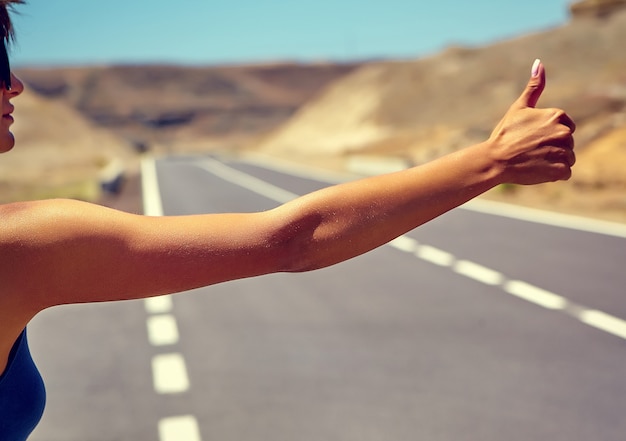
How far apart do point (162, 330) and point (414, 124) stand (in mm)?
80671

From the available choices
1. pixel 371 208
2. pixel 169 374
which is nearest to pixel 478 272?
pixel 169 374

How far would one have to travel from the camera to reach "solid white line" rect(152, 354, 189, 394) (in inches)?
227

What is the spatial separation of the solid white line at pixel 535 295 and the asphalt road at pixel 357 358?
0.02m

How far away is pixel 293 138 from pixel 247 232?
103 meters

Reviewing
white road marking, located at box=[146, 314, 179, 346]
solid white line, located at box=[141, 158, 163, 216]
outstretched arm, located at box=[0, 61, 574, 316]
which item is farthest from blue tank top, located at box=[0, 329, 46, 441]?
solid white line, located at box=[141, 158, 163, 216]

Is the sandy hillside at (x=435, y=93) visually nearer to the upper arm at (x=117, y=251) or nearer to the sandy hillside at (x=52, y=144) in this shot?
the sandy hillside at (x=52, y=144)

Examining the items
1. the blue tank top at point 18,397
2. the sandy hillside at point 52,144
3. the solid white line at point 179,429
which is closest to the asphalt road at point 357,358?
the solid white line at point 179,429

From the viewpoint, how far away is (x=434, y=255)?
12.3 m

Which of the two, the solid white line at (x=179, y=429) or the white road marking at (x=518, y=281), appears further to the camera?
the white road marking at (x=518, y=281)

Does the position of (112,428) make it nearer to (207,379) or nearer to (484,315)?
(207,379)

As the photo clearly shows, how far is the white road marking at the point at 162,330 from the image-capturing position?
727cm

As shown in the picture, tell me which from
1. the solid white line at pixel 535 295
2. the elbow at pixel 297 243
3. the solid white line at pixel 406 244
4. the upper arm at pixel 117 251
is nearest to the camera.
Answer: the upper arm at pixel 117 251

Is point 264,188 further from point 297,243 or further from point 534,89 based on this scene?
point 297,243

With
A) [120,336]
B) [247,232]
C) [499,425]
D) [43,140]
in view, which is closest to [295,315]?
[120,336]
